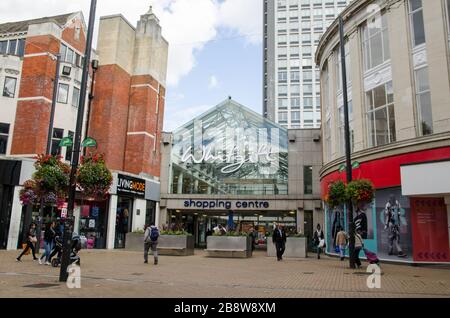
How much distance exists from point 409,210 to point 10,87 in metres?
24.7

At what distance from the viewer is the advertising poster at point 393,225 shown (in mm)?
17609

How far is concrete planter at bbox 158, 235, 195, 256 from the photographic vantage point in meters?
22.1

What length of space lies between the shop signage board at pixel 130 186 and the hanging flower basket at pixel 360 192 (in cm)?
1809

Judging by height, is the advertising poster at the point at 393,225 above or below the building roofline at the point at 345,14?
below

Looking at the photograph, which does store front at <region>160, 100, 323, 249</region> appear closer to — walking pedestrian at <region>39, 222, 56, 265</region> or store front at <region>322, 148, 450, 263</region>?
store front at <region>322, 148, 450, 263</region>

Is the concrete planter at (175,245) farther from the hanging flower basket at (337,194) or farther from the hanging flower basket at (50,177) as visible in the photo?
the hanging flower basket at (337,194)

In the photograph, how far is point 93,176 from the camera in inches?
525

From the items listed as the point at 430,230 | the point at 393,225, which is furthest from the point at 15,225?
the point at 430,230

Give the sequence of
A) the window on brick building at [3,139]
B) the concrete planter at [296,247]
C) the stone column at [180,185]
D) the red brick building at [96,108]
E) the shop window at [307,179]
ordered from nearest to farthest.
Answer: the concrete planter at [296,247]
the red brick building at [96,108]
the window on brick building at [3,139]
the shop window at [307,179]
the stone column at [180,185]

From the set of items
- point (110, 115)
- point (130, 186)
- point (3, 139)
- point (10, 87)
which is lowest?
point (130, 186)

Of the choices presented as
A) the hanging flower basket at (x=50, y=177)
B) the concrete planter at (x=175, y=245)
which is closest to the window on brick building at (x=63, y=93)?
the concrete planter at (x=175, y=245)

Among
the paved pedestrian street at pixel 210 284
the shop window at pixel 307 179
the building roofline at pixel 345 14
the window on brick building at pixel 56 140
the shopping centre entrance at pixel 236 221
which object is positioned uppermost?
the building roofline at pixel 345 14

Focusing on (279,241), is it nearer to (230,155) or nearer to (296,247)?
(296,247)
